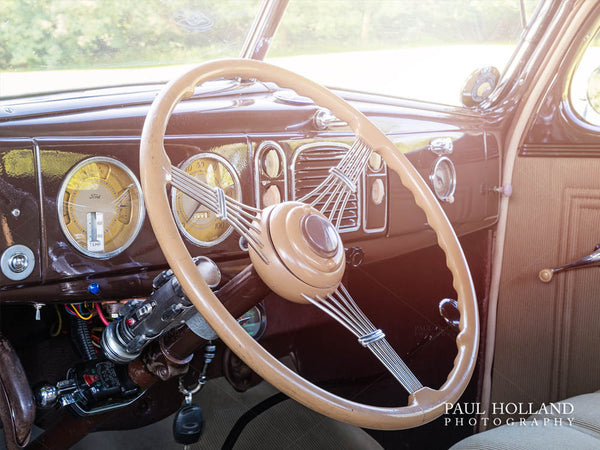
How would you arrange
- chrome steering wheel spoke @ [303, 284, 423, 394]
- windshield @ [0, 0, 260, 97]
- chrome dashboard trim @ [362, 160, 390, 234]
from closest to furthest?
chrome steering wheel spoke @ [303, 284, 423, 394] < windshield @ [0, 0, 260, 97] < chrome dashboard trim @ [362, 160, 390, 234]

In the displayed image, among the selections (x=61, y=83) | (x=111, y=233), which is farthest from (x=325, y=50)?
(x=111, y=233)

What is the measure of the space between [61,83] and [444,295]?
1.38 metres

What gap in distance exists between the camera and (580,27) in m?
1.92

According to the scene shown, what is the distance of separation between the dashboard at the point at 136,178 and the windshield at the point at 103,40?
0.18ft

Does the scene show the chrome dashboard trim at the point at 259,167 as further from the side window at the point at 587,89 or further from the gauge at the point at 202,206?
the side window at the point at 587,89

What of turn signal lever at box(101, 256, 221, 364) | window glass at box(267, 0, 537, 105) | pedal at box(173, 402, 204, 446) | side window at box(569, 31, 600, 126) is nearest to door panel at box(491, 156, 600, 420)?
side window at box(569, 31, 600, 126)

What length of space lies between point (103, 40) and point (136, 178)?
0.35m

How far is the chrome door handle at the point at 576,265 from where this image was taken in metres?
1.90

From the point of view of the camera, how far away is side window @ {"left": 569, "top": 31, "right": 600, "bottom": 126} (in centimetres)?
197

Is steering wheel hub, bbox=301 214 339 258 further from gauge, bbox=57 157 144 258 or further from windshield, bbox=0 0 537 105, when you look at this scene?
windshield, bbox=0 0 537 105

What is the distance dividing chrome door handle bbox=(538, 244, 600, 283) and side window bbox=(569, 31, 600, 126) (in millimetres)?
409

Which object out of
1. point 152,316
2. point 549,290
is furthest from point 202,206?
point 549,290

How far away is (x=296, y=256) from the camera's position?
37.9 inches

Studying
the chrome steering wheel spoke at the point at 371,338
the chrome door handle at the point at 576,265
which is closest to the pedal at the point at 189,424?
the chrome steering wheel spoke at the point at 371,338
